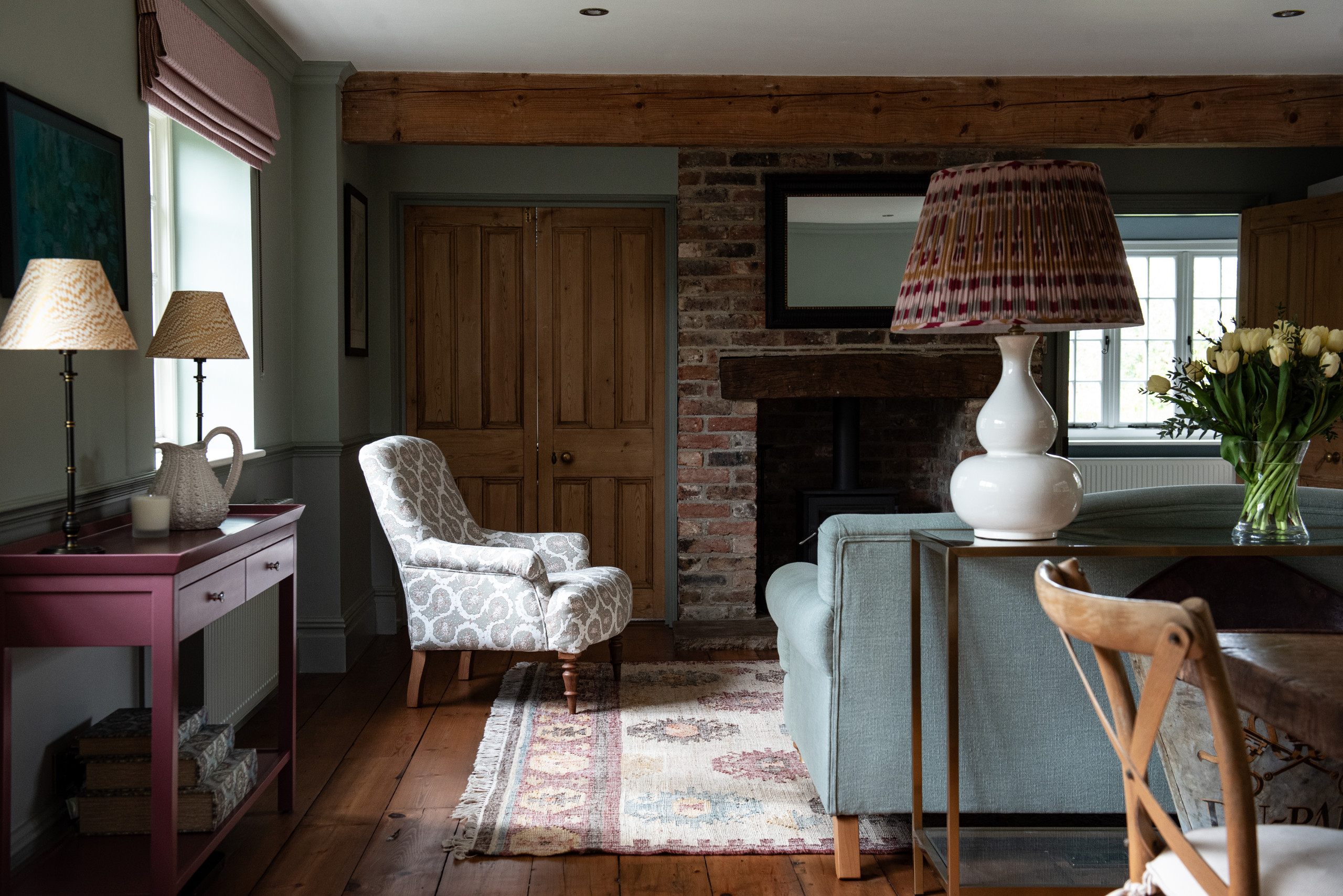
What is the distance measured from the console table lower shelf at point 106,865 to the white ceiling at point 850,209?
11.7ft

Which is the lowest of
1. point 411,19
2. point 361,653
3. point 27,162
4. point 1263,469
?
point 361,653

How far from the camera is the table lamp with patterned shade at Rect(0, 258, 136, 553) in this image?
1841 mm

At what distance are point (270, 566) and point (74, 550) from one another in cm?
57

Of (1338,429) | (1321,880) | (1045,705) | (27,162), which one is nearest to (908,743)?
(1045,705)

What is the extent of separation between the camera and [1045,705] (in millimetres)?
2248

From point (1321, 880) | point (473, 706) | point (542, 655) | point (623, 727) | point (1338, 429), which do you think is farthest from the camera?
point (1338, 429)

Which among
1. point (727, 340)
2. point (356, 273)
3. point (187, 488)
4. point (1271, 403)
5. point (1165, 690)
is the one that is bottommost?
point (1165, 690)

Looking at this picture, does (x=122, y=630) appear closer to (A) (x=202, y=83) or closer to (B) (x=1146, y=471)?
(A) (x=202, y=83)

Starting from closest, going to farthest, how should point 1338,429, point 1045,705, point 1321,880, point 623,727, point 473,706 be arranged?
point 1321,880 < point 1045,705 < point 623,727 < point 473,706 < point 1338,429

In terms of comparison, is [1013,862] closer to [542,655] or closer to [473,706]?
[473,706]

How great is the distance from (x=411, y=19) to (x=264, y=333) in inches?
48.9

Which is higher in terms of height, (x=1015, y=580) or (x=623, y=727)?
(x=1015, y=580)

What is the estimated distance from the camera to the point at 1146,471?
5895 mm

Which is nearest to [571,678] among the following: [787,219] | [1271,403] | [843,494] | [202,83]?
[843,494]
